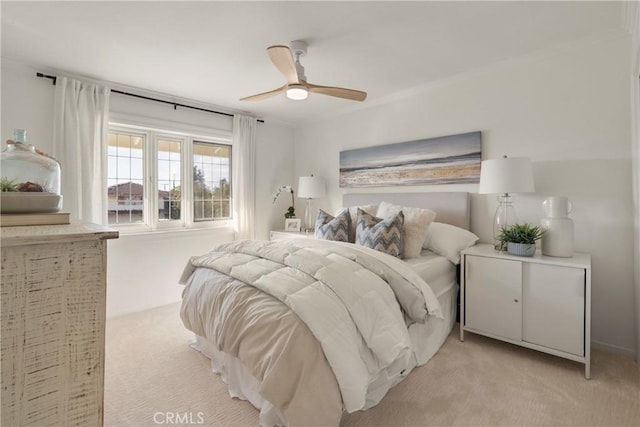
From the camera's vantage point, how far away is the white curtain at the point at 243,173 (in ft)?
A: 13.6

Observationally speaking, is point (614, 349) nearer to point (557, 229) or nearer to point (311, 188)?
point (557, 229)

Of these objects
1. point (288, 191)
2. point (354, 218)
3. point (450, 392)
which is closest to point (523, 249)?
point (450, 392)

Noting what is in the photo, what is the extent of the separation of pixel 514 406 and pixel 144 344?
2.67 metres

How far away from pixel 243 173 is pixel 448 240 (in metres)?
2.70

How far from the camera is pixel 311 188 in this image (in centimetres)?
412

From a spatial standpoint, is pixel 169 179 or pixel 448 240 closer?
pixel 448 240

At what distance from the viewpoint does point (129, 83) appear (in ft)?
10.5

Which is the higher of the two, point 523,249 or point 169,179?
point 169,179

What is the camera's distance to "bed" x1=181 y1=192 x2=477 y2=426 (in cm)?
141

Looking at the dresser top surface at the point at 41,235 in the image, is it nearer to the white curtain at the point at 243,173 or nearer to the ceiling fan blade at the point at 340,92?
the ceiling fan blade at the point at 340,92

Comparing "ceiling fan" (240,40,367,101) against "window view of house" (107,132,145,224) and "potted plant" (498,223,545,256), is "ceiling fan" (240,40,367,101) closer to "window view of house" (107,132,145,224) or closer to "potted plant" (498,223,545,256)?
"potted plant" (498,223,545,256)

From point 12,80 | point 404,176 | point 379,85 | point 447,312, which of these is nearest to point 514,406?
point 447,312

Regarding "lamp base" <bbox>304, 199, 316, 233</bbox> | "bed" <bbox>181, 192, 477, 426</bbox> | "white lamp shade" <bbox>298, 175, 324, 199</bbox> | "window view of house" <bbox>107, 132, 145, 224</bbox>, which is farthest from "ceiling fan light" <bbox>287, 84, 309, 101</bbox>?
"lamp base" <bbox>304, 199, 316, 233</bbox>

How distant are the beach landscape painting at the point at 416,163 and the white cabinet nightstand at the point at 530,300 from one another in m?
0.90
